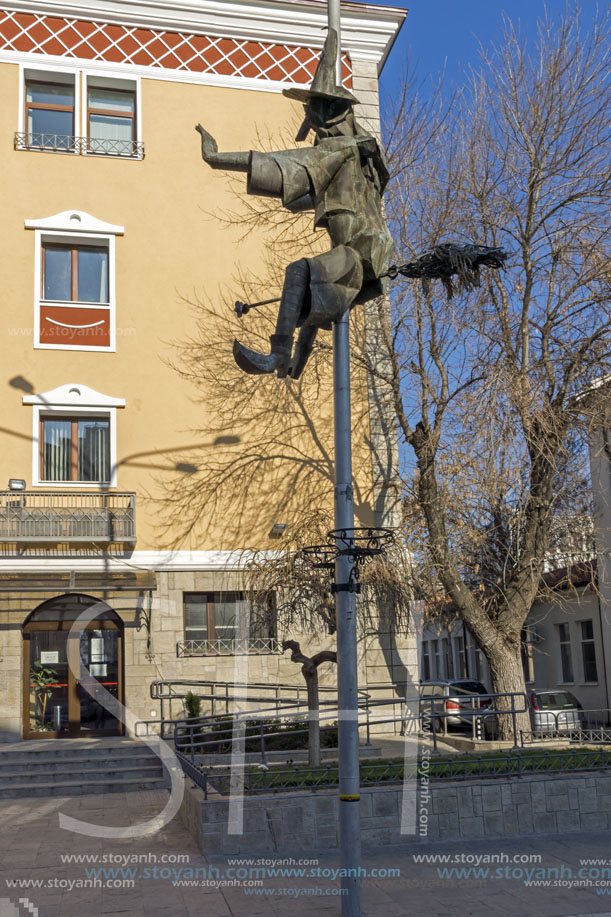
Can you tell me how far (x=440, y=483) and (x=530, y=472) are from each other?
5.40ft

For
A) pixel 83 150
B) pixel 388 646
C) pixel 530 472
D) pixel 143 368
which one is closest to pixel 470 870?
pixel 530 472

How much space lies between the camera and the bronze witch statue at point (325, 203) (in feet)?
18.9

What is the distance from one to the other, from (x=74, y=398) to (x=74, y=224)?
12.1 feet

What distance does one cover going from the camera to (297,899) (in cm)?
815

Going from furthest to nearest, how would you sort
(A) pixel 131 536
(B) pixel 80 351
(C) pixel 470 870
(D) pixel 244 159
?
1. (B) pixel 80 351
2. (A) pixel 131 536
3. (C) pixel 470 870
4. (D) pixel 244 159

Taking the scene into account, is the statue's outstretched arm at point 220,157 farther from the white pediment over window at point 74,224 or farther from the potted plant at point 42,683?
the white pediment over window at point 74,224

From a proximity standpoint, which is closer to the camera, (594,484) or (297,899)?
(297,899)

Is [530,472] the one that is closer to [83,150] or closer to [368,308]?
[368,308]

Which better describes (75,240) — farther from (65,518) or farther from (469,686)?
(469,686)

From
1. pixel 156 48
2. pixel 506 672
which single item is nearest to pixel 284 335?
pixel 506 672

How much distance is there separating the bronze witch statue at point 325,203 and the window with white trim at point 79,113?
14390 mm

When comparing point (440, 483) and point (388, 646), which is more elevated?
point (440, 483)

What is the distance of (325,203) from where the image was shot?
6301 mm

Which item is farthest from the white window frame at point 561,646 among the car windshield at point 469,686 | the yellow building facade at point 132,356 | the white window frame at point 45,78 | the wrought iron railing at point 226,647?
the white window frame at point 45,78
